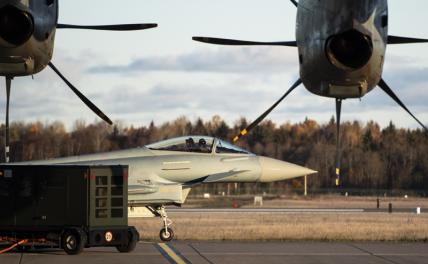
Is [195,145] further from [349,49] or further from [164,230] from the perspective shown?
[349,49]

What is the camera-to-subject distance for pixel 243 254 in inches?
859

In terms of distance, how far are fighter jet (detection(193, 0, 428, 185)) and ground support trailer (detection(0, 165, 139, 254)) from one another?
14.3 meters

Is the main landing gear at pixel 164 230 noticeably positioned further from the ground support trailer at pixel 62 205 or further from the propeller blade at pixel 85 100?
the propeller blade at pixel 85 100

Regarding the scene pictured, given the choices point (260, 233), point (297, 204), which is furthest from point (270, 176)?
point (297, 204)

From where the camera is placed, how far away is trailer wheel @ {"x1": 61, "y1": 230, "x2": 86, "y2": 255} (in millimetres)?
21328

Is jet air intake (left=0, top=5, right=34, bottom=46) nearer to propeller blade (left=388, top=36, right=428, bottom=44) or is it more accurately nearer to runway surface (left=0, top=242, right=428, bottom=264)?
propeller blade (left=388, top=36, right=428, bottom=44)

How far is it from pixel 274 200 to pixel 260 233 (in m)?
46.3


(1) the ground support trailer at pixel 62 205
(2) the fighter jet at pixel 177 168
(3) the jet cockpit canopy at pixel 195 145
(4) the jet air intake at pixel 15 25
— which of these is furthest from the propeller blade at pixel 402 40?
(3) the jet cockpit canopy at pixel 195 145

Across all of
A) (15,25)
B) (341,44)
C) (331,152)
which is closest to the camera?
(15,25)

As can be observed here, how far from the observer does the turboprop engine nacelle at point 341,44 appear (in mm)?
7957

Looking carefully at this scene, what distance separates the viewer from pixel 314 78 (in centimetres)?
843

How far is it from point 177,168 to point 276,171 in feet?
10.8

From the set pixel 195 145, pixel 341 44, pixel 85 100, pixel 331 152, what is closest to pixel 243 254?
pixel 195 145

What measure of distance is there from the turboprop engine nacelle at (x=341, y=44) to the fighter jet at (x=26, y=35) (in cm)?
244
